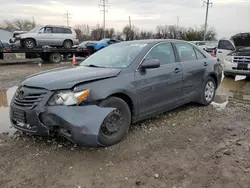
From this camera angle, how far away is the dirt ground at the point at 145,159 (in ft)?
9.39

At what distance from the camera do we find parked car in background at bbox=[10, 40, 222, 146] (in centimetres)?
327

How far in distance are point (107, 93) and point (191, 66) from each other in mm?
2394

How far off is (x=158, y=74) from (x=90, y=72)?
1.23 m

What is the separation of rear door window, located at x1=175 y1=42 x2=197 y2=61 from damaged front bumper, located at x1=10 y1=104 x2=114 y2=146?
2401mm

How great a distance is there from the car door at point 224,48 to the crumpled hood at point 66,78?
10000 millimetres

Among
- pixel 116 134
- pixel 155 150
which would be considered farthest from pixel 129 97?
pixel 155 150

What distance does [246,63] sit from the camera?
31.2 feet

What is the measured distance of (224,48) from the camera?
41.5 feet

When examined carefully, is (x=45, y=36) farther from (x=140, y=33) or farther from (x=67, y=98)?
(x=140, y=33)

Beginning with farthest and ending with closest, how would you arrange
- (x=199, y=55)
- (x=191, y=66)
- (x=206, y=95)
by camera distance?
1. (x=206, y=95)
2. (x=199, y=55)
3. (x=191, y=66)

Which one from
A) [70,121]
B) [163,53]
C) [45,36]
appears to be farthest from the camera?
[45,36]

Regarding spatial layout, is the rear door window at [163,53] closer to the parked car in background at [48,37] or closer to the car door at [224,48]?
the car door at [224,48]

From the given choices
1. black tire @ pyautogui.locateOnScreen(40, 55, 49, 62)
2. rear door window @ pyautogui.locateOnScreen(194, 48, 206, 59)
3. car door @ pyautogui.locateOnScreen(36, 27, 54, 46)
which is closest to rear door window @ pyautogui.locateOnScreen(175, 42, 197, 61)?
rear door window @ pyautogui.locateOnScreen(194, 48, 206, 59)

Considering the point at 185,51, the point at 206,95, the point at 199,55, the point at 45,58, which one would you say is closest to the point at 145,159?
the point at 185,51
